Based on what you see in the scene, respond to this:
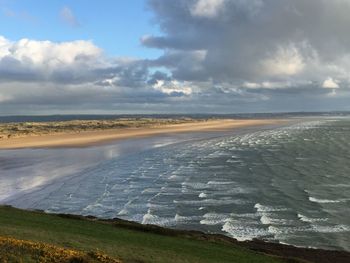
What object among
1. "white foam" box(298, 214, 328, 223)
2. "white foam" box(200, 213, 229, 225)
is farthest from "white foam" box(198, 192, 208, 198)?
"white foam" box(298, 214, 328, 223)

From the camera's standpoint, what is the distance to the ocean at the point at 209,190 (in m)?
31.6

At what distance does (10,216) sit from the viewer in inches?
990

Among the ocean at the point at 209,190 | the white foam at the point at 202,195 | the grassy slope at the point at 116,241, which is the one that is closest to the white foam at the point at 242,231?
the ocean at the point at 209,190

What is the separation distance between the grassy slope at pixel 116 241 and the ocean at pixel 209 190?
6.57 meters

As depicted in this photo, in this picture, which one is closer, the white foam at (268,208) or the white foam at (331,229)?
the white foam at (331,229)

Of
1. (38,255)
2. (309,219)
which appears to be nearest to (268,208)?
(309,219)

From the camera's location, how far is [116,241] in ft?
71.9

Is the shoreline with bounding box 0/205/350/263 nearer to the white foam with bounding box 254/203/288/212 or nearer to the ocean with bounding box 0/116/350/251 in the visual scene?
the ocean with bounding box 0/116/350/251

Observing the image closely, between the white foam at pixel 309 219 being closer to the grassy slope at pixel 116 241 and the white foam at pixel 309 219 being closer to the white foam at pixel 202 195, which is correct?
the white foam at pixel 202 195

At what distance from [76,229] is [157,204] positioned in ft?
49.7

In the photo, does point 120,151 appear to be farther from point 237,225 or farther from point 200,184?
point 237,225

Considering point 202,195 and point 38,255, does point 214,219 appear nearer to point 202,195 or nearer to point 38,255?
point 202,195

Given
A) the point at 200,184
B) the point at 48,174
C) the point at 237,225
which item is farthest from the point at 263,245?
the point at 48,174

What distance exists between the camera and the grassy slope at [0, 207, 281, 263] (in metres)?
19.5
